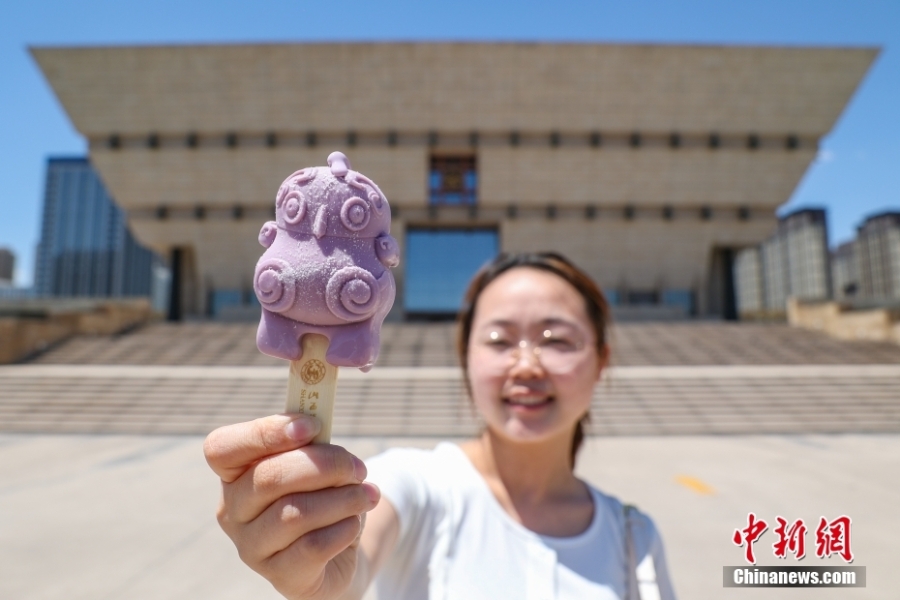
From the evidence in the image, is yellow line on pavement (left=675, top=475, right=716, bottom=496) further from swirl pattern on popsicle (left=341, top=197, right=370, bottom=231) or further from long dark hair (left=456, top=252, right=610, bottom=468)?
swirl pattern on popsicle (left=341, top=197, right=370, bottom=231)

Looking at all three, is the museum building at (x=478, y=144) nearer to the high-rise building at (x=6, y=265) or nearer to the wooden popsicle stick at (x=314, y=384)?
the wooden popsicle stick at (x=314, y=384)

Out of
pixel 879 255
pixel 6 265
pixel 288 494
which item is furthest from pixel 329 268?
pixel 879 255

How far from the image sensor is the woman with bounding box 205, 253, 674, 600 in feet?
5.16

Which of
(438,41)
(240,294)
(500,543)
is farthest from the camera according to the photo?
(240,294)

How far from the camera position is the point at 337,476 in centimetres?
110

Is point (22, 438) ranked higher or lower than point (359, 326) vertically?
lower

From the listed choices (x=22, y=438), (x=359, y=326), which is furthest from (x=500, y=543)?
(x=22, y=438)

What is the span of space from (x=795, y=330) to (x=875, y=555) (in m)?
20.7

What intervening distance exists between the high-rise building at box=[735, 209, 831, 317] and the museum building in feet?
159

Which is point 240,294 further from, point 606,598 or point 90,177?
point 90,177

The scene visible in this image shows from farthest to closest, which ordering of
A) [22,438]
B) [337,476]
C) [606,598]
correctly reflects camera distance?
[22,438]
[606,598]
[337,476]

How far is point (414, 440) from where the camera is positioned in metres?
10.3

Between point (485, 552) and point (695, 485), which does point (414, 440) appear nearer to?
point (695, 485)

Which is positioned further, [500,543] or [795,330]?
[795,330]
